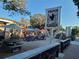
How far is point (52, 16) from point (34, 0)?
28.5 inches

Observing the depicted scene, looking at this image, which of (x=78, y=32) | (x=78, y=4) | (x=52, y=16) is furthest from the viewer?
(x=78, y=32)

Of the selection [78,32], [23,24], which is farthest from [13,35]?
[78,32]

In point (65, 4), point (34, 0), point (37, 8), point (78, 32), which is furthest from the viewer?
point (78, 32)

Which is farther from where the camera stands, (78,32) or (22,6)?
(78,32)

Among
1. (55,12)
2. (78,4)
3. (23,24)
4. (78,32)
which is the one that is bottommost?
(78,32)

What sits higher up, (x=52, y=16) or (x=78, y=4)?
(x=78, y=4)

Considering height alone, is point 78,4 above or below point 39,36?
above

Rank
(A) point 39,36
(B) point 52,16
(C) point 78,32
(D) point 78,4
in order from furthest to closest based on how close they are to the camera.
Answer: (C) point 78,32 < (D) point 78,4 < (A) point 39,36 < (B) point 52,16

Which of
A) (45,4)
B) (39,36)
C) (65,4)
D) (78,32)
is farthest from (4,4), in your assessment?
(78,32)

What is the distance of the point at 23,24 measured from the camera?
3756mm

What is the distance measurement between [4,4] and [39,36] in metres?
2.47

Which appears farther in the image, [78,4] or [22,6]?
[78,4]

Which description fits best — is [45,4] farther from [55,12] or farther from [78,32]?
[78,32]

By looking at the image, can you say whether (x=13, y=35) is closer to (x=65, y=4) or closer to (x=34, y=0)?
(x=34, y=0)
